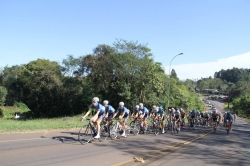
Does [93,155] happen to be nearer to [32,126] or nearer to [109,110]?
[109,110]

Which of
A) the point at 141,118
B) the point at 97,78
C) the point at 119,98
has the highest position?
the point at 97,78

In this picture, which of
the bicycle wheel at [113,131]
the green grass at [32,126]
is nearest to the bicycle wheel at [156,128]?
the bicycle wheel at [113,131]

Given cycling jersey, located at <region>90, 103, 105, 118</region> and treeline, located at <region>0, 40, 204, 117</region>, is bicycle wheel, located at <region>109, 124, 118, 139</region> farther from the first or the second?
treeline, located at <region>0, 40, 204, 117</region>

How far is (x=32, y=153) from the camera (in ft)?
30.0

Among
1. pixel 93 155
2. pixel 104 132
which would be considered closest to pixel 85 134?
pixel 104 132

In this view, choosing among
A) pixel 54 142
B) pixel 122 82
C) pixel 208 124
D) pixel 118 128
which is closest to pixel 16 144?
pixel 54 142

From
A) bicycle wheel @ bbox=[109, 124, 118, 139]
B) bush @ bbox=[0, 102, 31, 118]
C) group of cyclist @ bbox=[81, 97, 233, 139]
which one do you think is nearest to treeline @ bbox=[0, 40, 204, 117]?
bush @ bbox=[0, 102, 31, 118]

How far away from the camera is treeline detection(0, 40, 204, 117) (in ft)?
140

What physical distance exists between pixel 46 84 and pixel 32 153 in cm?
4065

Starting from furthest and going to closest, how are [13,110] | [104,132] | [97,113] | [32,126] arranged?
[13,110] → [32,126] → [104,132] → [97,113]

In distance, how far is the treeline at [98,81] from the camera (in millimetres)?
42656

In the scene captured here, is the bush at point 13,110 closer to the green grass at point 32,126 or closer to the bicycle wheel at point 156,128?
the green grass at point 32,126

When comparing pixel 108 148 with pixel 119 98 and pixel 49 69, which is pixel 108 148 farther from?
pixel 49 69

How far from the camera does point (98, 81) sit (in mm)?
45219
